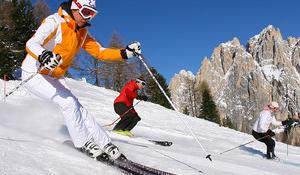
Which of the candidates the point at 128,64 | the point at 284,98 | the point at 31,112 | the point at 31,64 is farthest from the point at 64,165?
the point at 284,98

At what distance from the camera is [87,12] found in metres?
5.95

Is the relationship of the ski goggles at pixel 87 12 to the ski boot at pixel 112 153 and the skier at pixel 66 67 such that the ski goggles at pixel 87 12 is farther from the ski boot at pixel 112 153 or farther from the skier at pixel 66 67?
the ski boot at pixel 112 153

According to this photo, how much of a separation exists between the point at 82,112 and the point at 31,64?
37.7 inches

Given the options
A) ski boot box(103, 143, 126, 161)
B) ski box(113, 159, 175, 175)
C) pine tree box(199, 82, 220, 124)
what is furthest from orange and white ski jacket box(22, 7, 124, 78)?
pine tree box(199, 82, 220, 124)

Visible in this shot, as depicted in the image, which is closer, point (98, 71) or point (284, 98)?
point (98, 71)

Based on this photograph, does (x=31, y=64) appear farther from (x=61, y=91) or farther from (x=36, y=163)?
(x=36, y=163)

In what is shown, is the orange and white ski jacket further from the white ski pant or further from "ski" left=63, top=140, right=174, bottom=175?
"ski" left=63, top=140, right=174, bottom=175

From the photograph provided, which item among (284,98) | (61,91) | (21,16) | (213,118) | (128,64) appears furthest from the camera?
(284,98)

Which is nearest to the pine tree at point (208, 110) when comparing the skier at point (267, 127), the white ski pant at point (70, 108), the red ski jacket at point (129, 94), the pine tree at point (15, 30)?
the pine tree at point (15, 30)

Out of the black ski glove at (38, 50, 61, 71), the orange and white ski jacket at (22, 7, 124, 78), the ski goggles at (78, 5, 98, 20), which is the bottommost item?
the black ski glove at (38, 50, 61, 71)

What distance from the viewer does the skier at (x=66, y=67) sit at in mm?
5699

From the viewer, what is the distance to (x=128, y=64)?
4516cm

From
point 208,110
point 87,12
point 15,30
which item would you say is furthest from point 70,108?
point 208,110

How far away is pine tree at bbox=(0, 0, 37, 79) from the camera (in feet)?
114
